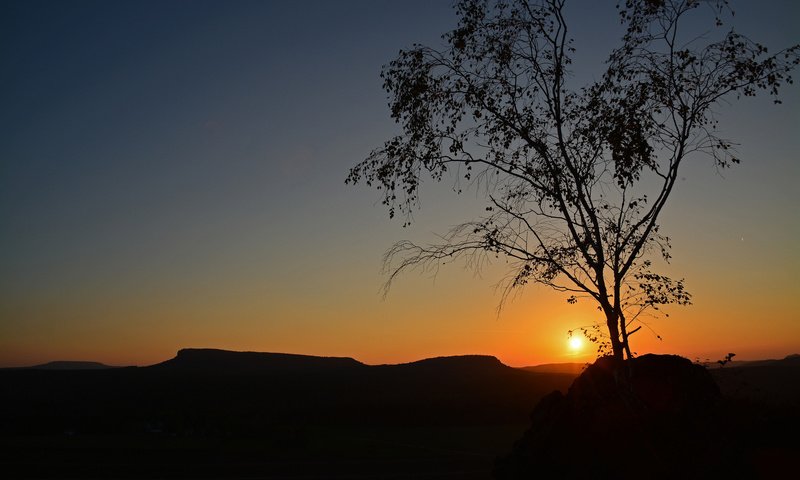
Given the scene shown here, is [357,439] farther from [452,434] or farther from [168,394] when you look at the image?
[168,394]

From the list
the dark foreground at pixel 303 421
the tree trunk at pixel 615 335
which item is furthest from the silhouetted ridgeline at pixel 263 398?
the tree trunk at pixel 615 335

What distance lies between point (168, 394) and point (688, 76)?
381 feet

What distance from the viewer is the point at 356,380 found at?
13925 centimetres

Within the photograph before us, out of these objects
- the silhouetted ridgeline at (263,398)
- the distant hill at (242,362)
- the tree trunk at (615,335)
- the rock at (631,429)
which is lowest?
the rock at (631,429)

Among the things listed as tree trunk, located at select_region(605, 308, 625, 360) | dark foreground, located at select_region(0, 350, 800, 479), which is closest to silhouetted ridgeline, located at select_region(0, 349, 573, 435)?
dark foreground, located at select_region(0, 350, 800, 479)

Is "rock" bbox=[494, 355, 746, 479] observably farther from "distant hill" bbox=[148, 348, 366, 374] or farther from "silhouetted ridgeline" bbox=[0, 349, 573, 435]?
"distant hill" bbox=[148, 348, 366, 374]

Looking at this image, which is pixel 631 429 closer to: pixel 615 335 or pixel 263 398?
pixel 615 335

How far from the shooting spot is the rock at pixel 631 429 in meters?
14.4

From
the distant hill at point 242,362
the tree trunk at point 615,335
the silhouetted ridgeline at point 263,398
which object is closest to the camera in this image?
the tree trunk at point 615,335

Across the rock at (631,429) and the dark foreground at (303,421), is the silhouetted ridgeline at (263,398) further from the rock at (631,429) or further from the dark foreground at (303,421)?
the rock at (631,429)

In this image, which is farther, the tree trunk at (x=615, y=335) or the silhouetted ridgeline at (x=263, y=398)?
the silhouetted ridgeline at (x=263, y=398)

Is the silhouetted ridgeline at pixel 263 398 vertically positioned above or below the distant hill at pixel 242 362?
below

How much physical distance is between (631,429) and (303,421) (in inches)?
2831

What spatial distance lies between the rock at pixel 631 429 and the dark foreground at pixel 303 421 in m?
0.72
